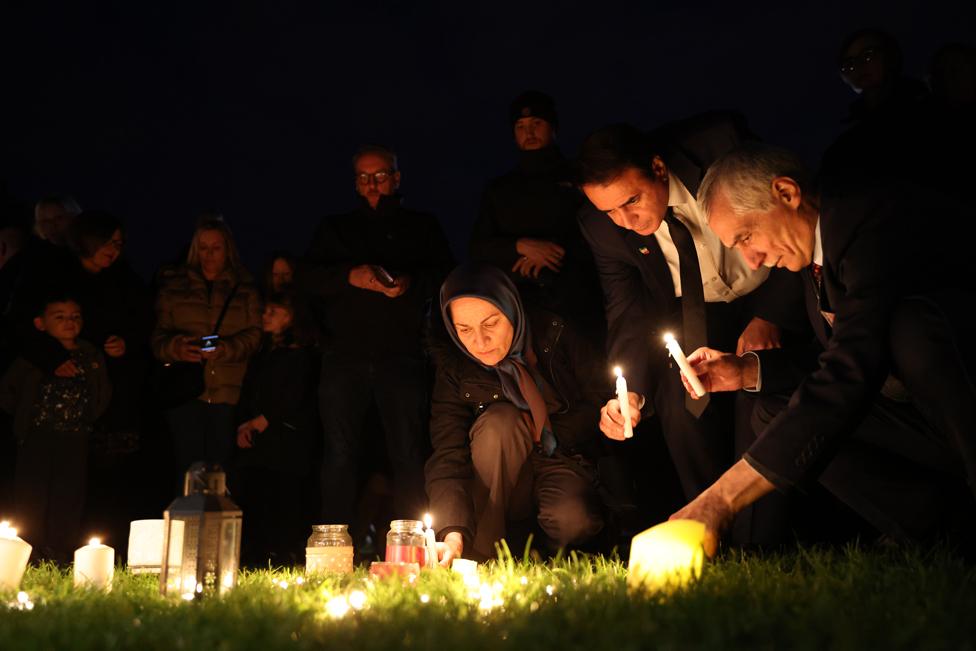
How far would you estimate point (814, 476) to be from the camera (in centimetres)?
295

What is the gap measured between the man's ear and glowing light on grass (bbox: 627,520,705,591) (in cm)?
137

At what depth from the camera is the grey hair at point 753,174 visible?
3.51 metres

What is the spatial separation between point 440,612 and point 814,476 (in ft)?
4.25

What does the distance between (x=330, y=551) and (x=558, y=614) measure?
6.01 ft

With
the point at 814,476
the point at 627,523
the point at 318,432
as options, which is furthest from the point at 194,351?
the point at 814,476

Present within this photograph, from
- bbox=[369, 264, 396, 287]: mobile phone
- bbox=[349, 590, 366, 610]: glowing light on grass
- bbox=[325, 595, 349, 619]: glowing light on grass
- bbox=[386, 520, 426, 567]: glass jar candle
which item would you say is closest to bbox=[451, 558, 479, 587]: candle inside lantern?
bbox=[386, 520, 426, 567]: glass jar candle

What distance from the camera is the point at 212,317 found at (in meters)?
6.67

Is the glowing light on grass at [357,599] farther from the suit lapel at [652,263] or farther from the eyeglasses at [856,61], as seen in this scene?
the eyeglasses at [856,61]

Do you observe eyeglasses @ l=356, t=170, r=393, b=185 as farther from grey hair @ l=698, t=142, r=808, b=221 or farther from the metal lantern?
the metal lantern

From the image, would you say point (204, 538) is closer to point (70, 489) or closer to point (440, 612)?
point (440, 612)

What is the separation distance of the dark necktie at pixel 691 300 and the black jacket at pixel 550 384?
60 centimetres

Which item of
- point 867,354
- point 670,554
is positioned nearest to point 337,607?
point 670,554

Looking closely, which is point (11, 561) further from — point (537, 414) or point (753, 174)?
point (753, 174)

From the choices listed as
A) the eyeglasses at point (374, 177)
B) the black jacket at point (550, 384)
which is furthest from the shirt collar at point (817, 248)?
the eyeglasses at point (374, 177)
